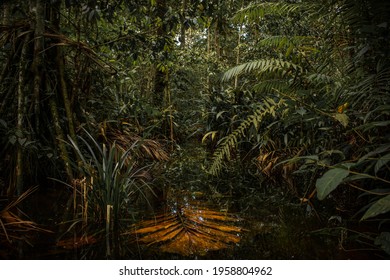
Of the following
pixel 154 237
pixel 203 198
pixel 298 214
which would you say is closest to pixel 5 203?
pixel 154 237

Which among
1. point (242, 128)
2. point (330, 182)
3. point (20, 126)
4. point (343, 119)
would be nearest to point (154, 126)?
point (242, 128)

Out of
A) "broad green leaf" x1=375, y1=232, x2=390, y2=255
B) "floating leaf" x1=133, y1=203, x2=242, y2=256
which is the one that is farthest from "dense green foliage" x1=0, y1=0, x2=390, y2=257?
"floating leaf" x1=133, y1=203, x2=242, y2=256

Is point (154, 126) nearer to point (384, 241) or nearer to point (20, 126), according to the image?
point (20, 126)

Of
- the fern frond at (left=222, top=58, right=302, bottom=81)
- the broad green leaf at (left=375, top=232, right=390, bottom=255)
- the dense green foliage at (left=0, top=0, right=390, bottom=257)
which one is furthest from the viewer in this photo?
the fern frond at (left=222, top=58, right=302, bottom=81)

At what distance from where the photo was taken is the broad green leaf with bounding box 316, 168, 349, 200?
1442 mm

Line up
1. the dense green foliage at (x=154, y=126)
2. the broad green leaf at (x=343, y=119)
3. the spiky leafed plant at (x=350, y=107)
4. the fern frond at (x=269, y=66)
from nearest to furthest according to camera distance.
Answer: the spiky leafed plant at (x=350, y=107) < the dense green foliage at (x=154, y=126) < the broad green leaf at (x=343, y=119) < the fern frond at (x=269, y=66)

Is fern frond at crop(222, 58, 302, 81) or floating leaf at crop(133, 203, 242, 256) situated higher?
fern frond at crop(222, 58, 302, 81)

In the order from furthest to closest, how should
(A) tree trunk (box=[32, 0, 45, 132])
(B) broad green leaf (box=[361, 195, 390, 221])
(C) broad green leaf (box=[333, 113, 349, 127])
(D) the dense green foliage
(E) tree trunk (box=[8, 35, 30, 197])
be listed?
1. (A) tree trunk (box=[32, 0, 45, 132])
2. (E) tree trunk (box=[8, 35, 30, 197])
3. (C) broad green leaf (box=[333, 113, 349, 127])
4. (D) the dense green foliage
5. (B) broad green leaf (box=[361, 195, 390, 221])

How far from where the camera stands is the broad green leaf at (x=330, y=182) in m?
1.44

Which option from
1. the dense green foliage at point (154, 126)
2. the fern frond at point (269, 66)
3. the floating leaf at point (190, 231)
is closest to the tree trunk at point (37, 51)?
the dense green foliage at point (154, 126)

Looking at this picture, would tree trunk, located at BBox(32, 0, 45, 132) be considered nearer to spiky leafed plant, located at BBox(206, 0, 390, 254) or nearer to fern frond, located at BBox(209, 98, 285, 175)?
fern frond, located at BBox(209, 98, 285, 175)

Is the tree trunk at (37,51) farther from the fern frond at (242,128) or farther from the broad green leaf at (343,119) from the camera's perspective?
the broad green leaf at (343,119)

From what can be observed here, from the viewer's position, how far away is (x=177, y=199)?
2.78m

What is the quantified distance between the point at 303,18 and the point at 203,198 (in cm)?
594
